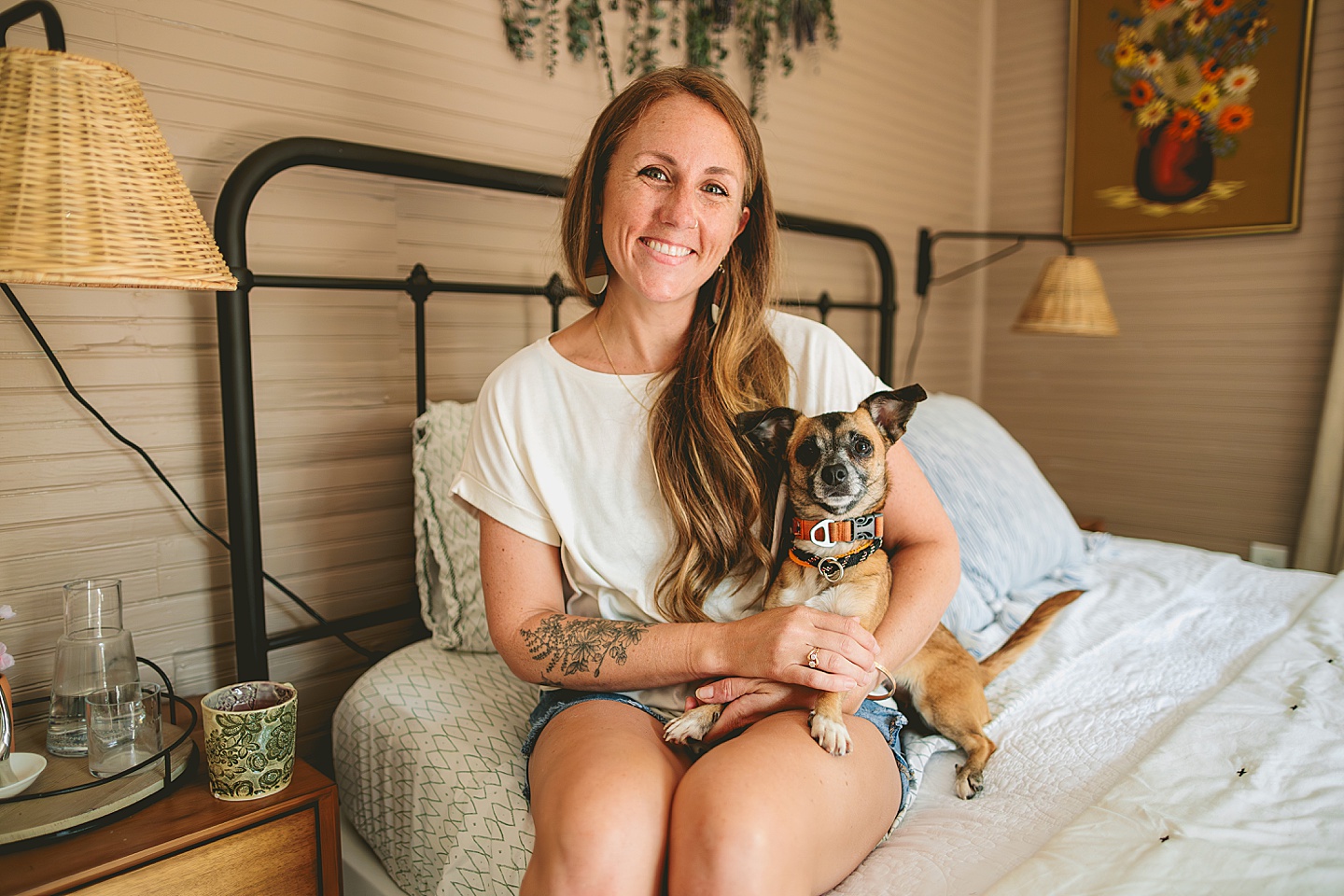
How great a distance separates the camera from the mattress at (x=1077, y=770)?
3.30 feet

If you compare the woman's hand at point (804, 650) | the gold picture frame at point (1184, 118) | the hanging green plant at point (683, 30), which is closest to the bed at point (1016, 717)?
the woman's hand at point (804, 650)

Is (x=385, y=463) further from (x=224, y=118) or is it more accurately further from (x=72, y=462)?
(x=224, y=118)

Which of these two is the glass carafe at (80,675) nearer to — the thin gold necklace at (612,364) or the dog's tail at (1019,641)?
the thin gold necklace at (612,364)

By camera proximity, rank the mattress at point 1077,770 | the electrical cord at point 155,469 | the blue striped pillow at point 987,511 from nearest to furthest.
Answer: the mattress at point 1077,770 < the electrical cord at point 155,469 < the blue striped pillow at point 987,511

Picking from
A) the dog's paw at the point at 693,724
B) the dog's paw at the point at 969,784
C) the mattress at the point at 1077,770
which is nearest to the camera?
the mattress at the point at 1077,770

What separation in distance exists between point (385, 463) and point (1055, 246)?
2.74m

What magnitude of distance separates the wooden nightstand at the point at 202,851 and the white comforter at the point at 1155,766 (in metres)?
0.74

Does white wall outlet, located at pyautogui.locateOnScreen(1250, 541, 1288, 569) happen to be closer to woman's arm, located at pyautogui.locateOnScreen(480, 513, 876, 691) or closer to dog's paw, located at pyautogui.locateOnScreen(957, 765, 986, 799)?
dog's paw, located at pyautogui.locateOnScreen(957, 765, 986, 799)

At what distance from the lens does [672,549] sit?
4.23 feet

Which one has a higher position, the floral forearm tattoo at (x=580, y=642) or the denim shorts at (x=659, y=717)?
the floral forearm tattoo at (x=580, y=642)

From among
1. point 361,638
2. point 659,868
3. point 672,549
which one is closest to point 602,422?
point 672,549

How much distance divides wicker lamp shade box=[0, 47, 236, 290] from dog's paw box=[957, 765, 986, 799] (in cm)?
123

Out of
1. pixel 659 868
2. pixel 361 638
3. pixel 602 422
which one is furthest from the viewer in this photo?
pixel 361 638

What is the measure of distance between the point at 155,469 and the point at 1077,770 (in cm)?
159
